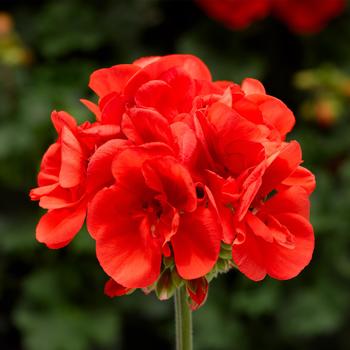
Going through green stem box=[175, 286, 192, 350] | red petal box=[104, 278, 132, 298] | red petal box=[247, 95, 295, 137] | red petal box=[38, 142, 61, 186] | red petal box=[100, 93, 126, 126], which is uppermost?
red petal box=[247, 95, 295, 137]

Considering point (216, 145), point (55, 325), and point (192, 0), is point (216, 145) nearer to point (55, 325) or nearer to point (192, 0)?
point (55, 325)

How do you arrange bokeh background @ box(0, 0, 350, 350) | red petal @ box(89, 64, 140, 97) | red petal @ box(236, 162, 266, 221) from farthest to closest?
bokeh background @ box(0, 0, 350, 350), red petal @ box(89, 64, 140, 97), red petal @ box(236, 162, 266, 221)

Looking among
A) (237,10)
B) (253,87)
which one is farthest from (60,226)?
(237,10)

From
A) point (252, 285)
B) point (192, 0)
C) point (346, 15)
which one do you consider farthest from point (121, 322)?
point (346, 15)

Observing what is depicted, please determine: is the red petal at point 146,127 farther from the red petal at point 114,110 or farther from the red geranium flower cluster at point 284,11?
the red geranium flower cluster at point 284,11

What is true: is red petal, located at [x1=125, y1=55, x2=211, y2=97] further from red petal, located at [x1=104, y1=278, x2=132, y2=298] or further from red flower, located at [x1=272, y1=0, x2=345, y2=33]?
red flower, located at [x1=272, y1=0, x2=345, y2=33]

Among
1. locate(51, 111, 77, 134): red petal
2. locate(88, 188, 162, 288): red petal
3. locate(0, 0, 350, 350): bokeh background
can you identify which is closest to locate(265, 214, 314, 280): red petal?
locate(88, 188, 162, 288): red petal

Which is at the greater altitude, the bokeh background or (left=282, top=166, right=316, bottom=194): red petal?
(left=282, top=166, right=316, bottom=194): red petal

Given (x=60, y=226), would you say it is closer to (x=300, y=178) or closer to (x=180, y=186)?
(x=180, y=186)
